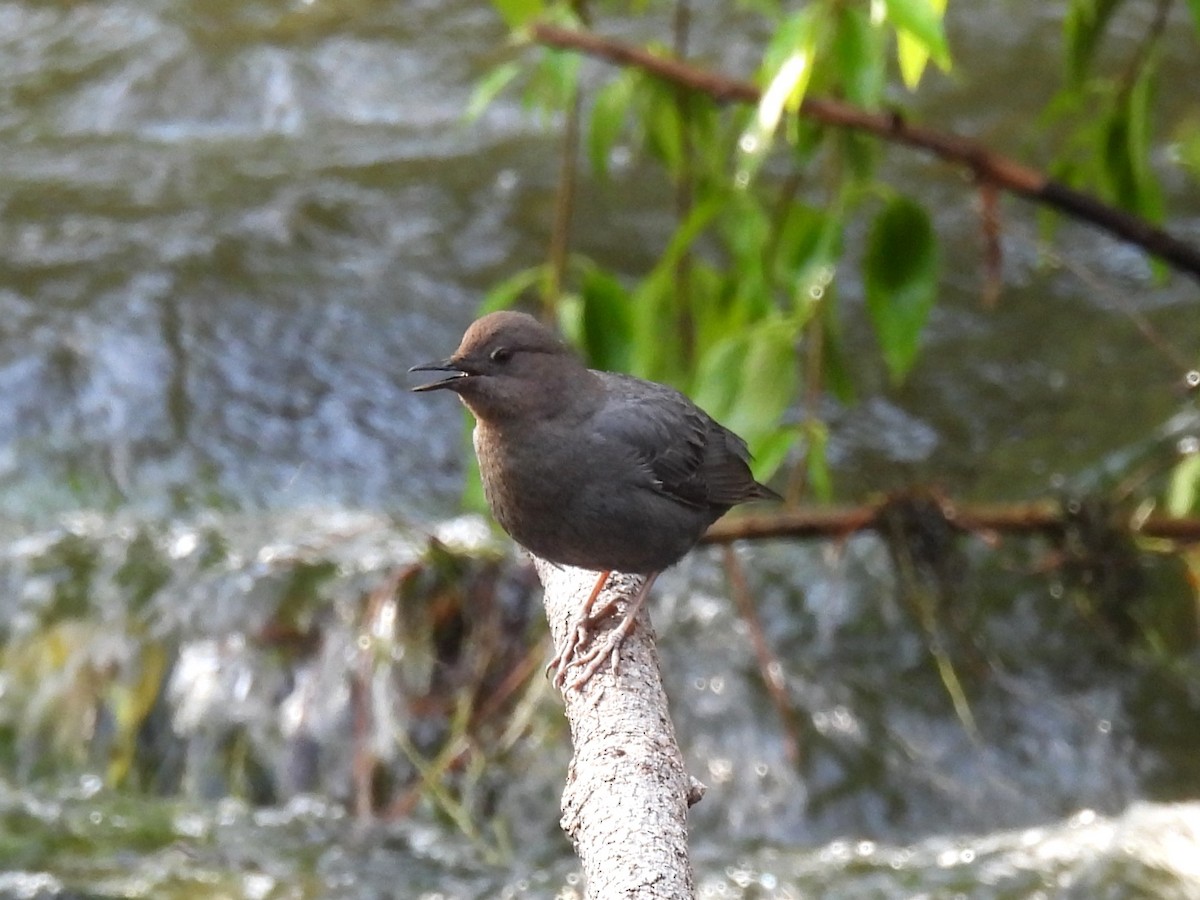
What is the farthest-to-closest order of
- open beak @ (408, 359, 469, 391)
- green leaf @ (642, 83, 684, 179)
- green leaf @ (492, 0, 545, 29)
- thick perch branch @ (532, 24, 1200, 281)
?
green leaf @ (642, 83, 684, 179) < green leaf @ (492, 0, 545, 29) < thick perch branch @ (532, 24, 1200, 281) < open beak @ (408, 359, 469, 391)

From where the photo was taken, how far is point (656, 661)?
317 centimetres

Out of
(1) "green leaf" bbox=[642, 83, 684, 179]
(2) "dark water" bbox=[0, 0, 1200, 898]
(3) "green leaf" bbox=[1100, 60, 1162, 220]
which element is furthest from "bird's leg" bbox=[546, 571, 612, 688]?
(3) "green leaf" bbox=[1100, 60, 1162, 220]

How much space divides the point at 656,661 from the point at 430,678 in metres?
2.62

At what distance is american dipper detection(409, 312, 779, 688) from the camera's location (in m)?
3.38

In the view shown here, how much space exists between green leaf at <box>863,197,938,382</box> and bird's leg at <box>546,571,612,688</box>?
1216 mm

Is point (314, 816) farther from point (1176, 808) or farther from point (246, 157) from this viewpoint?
point (246, 157)

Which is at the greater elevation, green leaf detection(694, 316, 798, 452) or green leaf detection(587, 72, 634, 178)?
green leaf detection(587, 72, 634, 178)

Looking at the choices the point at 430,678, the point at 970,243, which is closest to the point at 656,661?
the point at 430,678

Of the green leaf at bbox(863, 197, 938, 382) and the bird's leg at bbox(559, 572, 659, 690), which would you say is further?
the green leaf at bbox(863, 197, 938, 382)

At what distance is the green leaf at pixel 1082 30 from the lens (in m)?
4.55

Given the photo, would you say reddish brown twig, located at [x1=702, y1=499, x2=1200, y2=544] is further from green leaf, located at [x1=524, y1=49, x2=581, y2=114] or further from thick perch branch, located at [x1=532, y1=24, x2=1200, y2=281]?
green leaf, located at [x1=524, y1=49, x2=581, y2=114]

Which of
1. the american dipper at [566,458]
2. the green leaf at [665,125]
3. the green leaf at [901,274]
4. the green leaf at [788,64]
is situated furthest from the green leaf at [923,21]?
the green leaf at [665,125]

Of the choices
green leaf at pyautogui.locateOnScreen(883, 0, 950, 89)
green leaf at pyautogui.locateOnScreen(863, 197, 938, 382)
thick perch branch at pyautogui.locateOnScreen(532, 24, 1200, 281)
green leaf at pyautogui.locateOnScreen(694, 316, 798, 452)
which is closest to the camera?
green leaf at pyautogui.locateOnScreen(883, 0, 950, 89)

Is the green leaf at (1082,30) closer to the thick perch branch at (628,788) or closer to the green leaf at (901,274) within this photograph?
the green leaf at (901,274)
